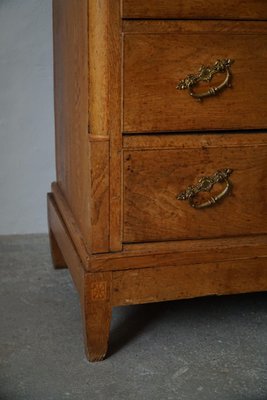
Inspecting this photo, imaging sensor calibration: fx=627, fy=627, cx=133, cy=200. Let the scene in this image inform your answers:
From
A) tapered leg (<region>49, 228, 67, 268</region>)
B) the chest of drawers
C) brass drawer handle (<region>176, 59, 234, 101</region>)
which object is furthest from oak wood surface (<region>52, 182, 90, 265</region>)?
brass drawer handle (<region>176, 59, 234, 101</region>)

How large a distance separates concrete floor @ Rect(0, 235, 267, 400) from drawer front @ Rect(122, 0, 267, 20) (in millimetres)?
703

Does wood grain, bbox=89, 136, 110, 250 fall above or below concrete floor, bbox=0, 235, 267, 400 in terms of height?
above

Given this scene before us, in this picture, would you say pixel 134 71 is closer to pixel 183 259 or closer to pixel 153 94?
pixel 153 94

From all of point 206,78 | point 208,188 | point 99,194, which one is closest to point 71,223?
point 99,194

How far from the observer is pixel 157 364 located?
1321mm

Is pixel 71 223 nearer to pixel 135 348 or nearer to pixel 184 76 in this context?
pixel 135 348

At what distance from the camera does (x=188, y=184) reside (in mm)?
1272

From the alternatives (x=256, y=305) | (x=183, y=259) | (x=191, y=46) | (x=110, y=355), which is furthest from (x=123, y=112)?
(x=256, y=305)

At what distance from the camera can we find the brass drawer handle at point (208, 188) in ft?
4.17

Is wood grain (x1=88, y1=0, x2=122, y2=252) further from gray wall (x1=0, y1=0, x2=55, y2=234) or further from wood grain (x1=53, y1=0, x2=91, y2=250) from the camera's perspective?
gray wall (x1=0, y1=0, x2=55, y2=234)

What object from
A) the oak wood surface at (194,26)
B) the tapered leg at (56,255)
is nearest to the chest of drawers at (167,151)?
the oak wood surface at (194,26)

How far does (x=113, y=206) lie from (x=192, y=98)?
0.86 ft

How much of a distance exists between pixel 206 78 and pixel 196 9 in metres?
0.13

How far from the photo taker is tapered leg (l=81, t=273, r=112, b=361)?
127cm
